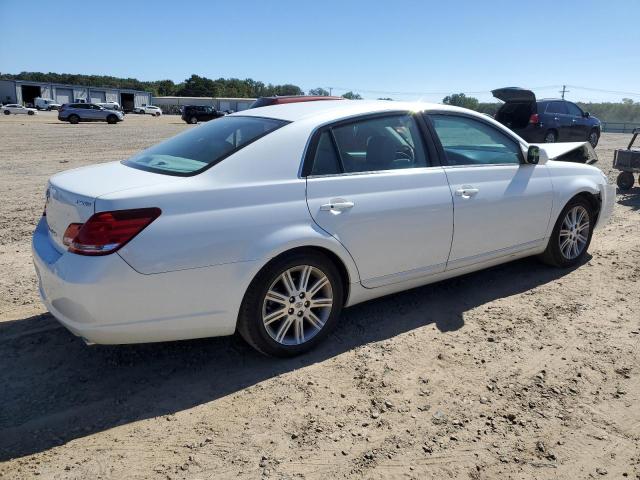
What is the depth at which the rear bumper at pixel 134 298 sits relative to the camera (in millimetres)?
2832

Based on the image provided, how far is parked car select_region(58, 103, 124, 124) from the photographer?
128 ft

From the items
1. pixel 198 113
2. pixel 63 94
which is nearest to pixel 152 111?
pixel 63 94

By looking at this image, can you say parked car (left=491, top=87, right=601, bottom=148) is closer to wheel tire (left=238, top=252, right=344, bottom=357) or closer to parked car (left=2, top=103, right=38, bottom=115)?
wheel tire (left=238, top=252, right=344, bottom=357)

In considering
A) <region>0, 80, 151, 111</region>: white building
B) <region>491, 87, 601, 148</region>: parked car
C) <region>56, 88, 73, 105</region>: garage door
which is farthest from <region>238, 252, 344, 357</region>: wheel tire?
<region>56, 88, 73, 105</region>: garage door

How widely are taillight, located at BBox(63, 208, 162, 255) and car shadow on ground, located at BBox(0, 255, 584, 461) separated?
87 centimetres

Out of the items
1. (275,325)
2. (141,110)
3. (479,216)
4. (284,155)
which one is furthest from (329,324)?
(141,110)

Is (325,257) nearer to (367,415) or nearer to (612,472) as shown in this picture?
(367,415)

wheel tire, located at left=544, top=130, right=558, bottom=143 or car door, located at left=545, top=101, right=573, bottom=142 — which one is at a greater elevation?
car door, located at left=545, top=101, right=573, bottom=142

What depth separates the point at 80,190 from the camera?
121 inches

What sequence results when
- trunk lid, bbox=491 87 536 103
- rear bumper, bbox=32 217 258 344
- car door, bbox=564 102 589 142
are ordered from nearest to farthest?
rear bumper, bbox=32 217 258 344 < trunk lid, bbox=491 87 536 103 < car door, bbox=564 102 589 142

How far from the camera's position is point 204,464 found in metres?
2.53

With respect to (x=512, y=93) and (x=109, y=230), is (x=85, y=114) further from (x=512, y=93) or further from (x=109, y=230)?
(x=109, y=230)

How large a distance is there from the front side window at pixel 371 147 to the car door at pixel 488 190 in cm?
25

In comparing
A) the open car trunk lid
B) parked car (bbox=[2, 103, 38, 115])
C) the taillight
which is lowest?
parked car (bbox=[2, 103, 38, 115])
